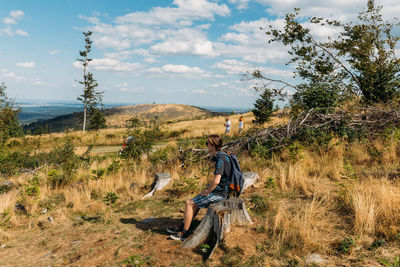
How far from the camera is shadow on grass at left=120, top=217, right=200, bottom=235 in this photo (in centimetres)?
494

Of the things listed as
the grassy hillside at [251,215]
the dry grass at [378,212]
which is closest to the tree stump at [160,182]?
the grassy hillside at [251,215]

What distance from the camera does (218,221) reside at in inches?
164

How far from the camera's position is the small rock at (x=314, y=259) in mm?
3551

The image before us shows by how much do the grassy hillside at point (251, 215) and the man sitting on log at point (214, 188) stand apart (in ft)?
1.05

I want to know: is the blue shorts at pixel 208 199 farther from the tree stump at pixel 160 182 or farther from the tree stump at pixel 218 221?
the tree stump at pixel 160 182

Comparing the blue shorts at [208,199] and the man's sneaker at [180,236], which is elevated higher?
the blue shorts at [208,199]

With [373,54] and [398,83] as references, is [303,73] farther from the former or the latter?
[398,83]

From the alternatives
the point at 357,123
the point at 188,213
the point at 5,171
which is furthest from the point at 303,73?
the point at 5,171

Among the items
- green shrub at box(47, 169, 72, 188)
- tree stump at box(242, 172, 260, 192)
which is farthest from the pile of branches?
green shrub at box(47, 169, 72, 188)

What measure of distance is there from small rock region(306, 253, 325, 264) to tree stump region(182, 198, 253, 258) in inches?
45.1

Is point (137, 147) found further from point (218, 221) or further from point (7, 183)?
point (218, 221)

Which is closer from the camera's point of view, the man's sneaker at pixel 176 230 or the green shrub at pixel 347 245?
the green shrub at pixel 347 245

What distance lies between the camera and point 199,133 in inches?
1104

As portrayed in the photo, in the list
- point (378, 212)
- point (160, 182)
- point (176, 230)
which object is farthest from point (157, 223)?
point (378, 212)
